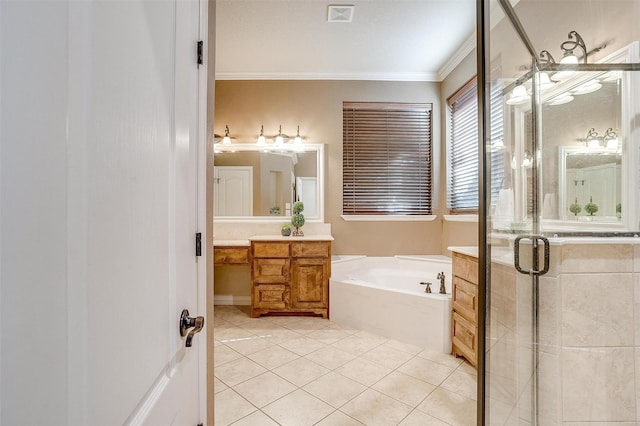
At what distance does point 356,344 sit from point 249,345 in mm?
955

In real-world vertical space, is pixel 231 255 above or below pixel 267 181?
below

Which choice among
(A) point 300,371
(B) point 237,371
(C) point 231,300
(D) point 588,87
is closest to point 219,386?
(B) point 237,371

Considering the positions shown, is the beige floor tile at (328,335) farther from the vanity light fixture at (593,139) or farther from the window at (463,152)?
the vanity light fixture at (593,139)

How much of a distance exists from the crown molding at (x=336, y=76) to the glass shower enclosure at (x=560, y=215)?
211cm

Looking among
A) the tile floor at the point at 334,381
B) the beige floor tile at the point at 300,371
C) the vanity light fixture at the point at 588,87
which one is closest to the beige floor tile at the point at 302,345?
the tile floor at the point at 334,381

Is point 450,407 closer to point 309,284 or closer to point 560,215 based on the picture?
point 560,215

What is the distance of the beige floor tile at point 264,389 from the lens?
1.79m

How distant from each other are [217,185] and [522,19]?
3.24 meters

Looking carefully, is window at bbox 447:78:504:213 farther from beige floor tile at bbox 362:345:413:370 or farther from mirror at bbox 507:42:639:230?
beige floor tile at bbox 362:345:413:370

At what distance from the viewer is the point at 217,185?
3.60 meters

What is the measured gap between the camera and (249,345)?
2527mm

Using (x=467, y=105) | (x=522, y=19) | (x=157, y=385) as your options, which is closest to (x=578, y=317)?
(x=522, y=19)

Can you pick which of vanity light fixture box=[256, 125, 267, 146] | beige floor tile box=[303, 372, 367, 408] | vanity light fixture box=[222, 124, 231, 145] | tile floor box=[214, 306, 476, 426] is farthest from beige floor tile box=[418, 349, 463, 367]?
vanity light fixture box=[222, 124, 231, 145]

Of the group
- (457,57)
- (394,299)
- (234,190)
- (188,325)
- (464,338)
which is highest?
(457,57)
